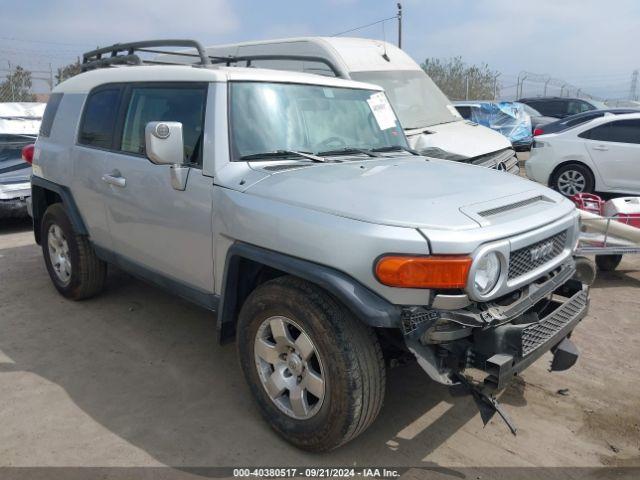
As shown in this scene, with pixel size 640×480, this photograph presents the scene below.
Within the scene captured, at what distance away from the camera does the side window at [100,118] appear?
4.31 m

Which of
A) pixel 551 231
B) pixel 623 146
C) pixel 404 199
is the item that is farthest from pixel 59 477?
pixel 623 146

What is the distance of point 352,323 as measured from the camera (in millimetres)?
2684

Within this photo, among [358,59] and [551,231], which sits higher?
[358,59]

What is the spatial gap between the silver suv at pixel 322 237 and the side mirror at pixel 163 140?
10 millimetres

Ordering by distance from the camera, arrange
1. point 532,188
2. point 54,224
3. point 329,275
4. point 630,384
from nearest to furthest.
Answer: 1. point 329,275
2. point 532,188
3. point 630,384
4. point 54,224

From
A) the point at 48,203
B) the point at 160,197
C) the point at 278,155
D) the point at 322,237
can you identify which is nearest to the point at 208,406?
the point at 160,197

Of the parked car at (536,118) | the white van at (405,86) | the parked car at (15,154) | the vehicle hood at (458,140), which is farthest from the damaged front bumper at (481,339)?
the parked car at (536,118)

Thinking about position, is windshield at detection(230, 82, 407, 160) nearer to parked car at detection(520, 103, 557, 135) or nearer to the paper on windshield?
the paper on windshield

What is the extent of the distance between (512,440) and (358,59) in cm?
590

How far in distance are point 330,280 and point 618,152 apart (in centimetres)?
854

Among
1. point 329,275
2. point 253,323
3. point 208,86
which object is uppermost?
point 208,86

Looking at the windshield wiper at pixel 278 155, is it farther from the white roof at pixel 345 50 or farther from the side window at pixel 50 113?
the white roof at pixel 345 50

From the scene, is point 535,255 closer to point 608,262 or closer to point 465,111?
point 608,262

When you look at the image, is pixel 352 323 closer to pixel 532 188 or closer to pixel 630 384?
pixel 532 188
